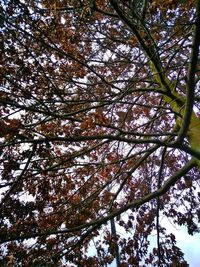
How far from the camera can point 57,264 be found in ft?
19.2

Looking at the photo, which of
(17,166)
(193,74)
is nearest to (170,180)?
(193,74)

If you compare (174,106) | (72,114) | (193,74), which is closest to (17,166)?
(72,114)

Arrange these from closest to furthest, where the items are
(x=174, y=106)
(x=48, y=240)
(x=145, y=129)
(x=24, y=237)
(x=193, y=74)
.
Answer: (x=193, y=74), (x=24, y=237), (x=48, y=240), (x=174, y=106), (x=145, y=129)

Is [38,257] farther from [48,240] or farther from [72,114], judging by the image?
[72,114]

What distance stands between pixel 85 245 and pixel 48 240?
4.30ft

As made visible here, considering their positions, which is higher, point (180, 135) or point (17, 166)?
point (17, 166)

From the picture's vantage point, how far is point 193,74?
4547 millimetres

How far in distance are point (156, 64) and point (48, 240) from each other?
3.58 m

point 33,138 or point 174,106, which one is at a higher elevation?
point 174,106

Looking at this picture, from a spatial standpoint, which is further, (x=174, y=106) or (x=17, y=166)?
(x=174, y=106)

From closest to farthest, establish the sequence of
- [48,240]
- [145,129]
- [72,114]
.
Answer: [72,114] → [48,240] → [145,129]

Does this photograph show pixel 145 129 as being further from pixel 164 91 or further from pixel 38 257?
pixel 38 257

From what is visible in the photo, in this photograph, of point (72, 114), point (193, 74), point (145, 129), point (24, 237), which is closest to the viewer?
point (193, 74)

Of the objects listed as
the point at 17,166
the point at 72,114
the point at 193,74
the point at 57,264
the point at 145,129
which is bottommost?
the point at 57,264
